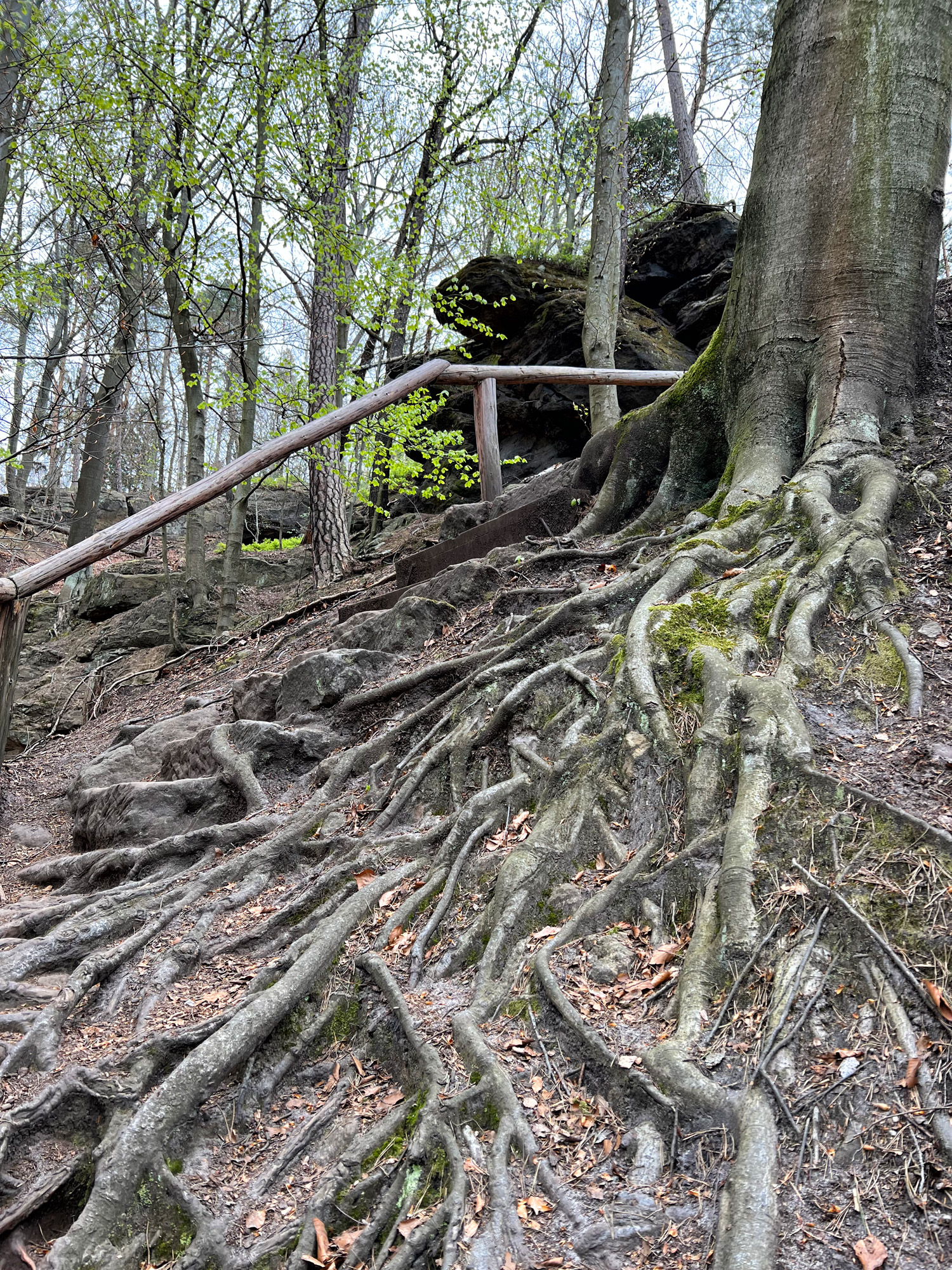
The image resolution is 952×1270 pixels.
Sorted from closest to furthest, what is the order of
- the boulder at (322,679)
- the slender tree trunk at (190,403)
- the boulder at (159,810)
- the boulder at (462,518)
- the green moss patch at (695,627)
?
the green moss patch at (695,627), the boulder at (159,810), the boulder at (322,679), the boulder at (462,518), the slender tree trunk at (190,403)

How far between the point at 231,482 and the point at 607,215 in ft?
19.5

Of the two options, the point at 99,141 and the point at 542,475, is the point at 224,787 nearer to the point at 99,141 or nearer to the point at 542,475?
the point at 542,475

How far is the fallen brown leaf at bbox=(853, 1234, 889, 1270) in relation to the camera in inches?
72.2

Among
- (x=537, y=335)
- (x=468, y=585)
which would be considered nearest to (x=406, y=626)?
(x=468, y=585)

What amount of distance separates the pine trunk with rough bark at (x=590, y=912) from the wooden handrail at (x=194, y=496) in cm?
150

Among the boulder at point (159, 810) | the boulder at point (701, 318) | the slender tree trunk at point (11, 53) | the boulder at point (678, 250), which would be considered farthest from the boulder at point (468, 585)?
the boulder at point (678, 250)

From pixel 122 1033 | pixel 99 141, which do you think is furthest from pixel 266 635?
pixel 99 141

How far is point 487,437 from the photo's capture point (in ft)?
28.7

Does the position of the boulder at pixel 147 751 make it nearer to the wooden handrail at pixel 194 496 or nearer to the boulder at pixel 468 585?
the wooden handrail at pixel 194 496

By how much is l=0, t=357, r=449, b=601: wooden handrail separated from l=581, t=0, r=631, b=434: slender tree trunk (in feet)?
9.40

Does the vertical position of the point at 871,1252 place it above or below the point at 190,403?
below

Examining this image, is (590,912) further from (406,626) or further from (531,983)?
(406,626)

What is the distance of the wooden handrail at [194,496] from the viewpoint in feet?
18.5

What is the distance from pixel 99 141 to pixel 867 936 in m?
13.5
